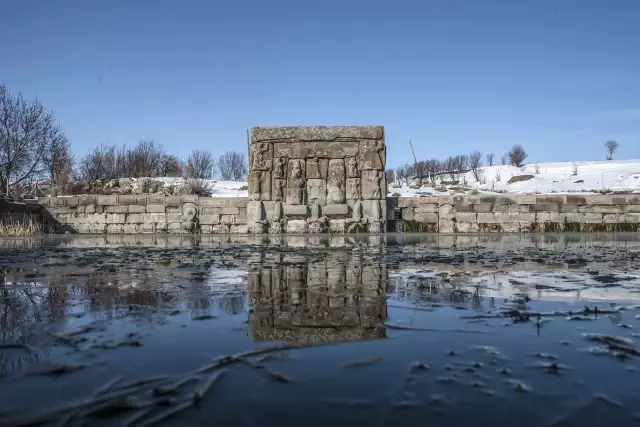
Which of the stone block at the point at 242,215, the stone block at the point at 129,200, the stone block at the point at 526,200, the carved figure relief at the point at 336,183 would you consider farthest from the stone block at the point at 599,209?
the stone block at the point at 129,200

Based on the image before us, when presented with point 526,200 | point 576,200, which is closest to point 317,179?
point 526,200

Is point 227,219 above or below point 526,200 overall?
below

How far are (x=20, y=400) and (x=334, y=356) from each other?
38.4 inches

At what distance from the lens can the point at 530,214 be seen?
1435 cm

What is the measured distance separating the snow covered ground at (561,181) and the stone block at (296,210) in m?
15.2

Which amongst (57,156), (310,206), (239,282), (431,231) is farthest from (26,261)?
(57,156)

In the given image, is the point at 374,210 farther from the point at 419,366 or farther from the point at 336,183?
the point at 419,366

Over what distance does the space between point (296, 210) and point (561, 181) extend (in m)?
32.3

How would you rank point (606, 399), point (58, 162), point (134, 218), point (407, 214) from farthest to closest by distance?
point (58, 162) → point (134, 218) → point (407, 214) → point (606, 399)

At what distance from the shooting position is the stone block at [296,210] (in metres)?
14.1

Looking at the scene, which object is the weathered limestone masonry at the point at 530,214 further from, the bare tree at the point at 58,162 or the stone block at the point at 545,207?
the bare tree at the point at 58,162

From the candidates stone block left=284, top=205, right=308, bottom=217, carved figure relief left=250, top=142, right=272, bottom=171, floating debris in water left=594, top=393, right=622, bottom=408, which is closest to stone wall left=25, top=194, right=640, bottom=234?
stone block left=284, top=205, right=308, bottom=217

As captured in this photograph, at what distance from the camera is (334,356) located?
1.84 metres

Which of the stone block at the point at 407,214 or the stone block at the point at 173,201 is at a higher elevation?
the stone block at the point at 173,201
